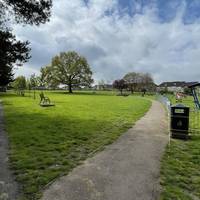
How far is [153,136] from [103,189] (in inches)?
190

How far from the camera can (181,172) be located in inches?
182

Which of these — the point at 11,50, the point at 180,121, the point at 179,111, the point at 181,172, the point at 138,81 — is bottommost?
the point at 181,172

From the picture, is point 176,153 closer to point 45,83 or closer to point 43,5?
point 43,5

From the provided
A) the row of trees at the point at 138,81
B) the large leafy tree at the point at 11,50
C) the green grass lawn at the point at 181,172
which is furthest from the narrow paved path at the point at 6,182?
the row of trees at the point at 138,81

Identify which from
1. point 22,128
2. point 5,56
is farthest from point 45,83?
point 22,128

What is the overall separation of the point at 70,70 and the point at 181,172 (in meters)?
59.4

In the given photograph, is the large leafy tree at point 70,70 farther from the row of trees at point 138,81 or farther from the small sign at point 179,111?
the small sign at point 179,111

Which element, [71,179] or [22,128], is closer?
[71,179]

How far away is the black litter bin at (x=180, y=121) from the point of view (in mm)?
7875

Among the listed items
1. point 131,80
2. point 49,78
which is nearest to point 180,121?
point 49,78

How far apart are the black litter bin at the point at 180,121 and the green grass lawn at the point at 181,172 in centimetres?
83

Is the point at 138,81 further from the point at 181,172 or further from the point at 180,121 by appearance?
the point at 181,172

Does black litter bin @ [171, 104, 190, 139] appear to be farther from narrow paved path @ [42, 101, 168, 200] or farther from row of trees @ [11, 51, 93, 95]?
row of trees @ [11, 51, 93, 95]

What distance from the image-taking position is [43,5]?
39.5ft
